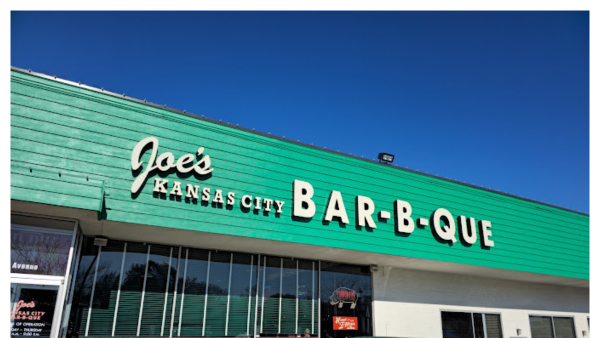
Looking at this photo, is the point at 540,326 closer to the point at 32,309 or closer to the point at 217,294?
the point at 217,294

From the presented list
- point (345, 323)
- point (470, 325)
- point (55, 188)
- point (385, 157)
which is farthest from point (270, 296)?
point (470, 325)

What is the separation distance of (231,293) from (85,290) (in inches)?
154

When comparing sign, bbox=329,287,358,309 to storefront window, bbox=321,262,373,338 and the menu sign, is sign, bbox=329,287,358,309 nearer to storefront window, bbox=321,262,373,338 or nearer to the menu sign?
storefront window, bbox=321,262,373,338

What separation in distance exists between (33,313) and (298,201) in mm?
6708

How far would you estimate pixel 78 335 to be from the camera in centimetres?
1076

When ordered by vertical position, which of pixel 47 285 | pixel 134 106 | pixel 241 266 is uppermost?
pixel 134 106

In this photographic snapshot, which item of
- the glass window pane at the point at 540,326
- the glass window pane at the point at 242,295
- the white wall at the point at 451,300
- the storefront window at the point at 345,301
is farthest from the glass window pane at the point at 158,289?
the glass window pane at the point at 540,326

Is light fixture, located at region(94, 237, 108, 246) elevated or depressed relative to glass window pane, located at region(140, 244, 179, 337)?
elevated

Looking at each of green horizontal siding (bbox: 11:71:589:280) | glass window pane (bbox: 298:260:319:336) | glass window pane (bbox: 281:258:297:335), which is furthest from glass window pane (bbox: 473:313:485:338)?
glass window pane (bbox: 281:258:297:335)

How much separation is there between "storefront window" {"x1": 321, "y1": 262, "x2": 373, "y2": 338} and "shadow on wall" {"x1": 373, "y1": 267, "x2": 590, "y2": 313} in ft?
1.63

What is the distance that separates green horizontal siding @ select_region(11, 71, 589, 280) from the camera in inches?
369

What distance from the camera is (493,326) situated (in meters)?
17.8
